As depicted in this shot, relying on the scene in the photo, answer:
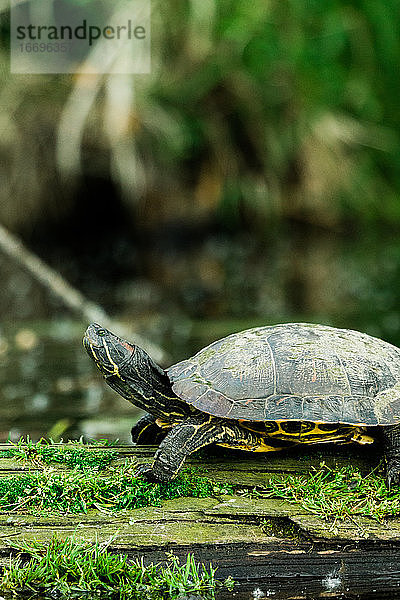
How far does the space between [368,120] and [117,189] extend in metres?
5.63

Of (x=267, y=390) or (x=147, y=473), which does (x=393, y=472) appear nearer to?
(x=267, y=390)

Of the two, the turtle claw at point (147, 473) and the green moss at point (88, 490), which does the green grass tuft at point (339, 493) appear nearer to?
the green moss at point (88, 490)

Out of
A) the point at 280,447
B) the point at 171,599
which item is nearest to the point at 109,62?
the point at 280,447

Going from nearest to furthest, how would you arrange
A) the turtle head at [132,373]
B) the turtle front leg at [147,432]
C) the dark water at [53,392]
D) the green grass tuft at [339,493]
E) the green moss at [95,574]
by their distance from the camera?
the green moss at [95,574] < the green grass tuft at [339,493] < the turtle head at [132,373] < the turtle front leg at [147,432] < the dark water at [53,392]

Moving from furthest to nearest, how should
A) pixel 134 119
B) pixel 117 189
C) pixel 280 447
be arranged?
pixel 117 189 < pixel 134 119 < pixel 280 447

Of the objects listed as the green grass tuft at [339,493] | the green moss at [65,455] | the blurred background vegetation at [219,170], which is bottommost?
the green grass tuft at [339,493]

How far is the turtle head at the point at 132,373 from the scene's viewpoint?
300cm

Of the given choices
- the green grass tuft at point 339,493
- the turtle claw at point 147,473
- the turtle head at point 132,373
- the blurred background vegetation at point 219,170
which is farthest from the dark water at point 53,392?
the green grass tuft at point 339,493

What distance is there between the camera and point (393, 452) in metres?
2.93

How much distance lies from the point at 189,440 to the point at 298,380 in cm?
48

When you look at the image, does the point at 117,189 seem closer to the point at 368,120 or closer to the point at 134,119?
the point at 134,119

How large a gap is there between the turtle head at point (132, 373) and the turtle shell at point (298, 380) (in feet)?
0.27

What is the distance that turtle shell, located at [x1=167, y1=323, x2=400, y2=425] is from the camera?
9.38ft

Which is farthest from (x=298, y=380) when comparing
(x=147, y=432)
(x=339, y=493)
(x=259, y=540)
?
(x=147, y=432)
